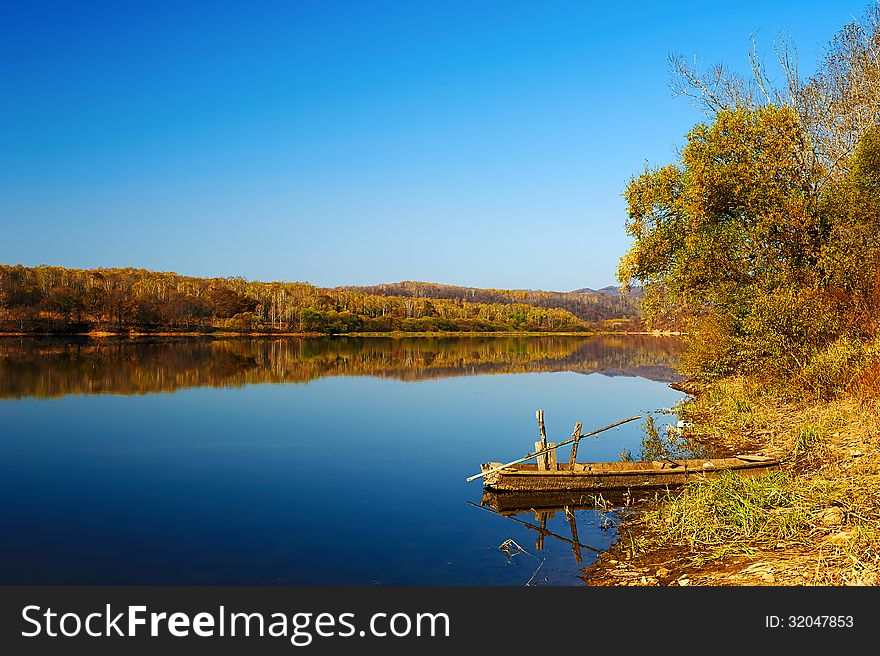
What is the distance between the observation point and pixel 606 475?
14.1 metres

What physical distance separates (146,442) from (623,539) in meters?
17.3

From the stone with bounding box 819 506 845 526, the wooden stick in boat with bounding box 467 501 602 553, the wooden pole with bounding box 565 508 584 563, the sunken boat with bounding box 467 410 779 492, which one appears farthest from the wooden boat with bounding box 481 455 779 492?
the stone with bounding box 819 506 845 526

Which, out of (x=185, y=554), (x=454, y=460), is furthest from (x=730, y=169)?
(x=185, y=554)

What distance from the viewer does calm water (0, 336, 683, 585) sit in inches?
436

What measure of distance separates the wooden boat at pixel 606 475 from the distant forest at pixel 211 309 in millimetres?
72185

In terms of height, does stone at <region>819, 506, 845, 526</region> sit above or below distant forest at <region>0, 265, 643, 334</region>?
below

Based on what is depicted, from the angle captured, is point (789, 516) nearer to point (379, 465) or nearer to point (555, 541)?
point (555, 541)

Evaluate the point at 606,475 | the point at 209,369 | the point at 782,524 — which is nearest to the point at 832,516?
the point at 782,524

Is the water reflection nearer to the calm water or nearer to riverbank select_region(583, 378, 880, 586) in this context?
the calm water

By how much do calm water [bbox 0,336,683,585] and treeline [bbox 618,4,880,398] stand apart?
18.2ft

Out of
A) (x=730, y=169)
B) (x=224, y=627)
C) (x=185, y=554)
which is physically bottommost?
(x=185, y=554)

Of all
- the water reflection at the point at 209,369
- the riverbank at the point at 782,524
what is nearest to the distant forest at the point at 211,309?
the water reflection at the point at 209,369

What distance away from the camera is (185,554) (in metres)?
11.7

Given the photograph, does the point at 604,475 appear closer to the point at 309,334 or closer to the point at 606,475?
the point at 606,475
